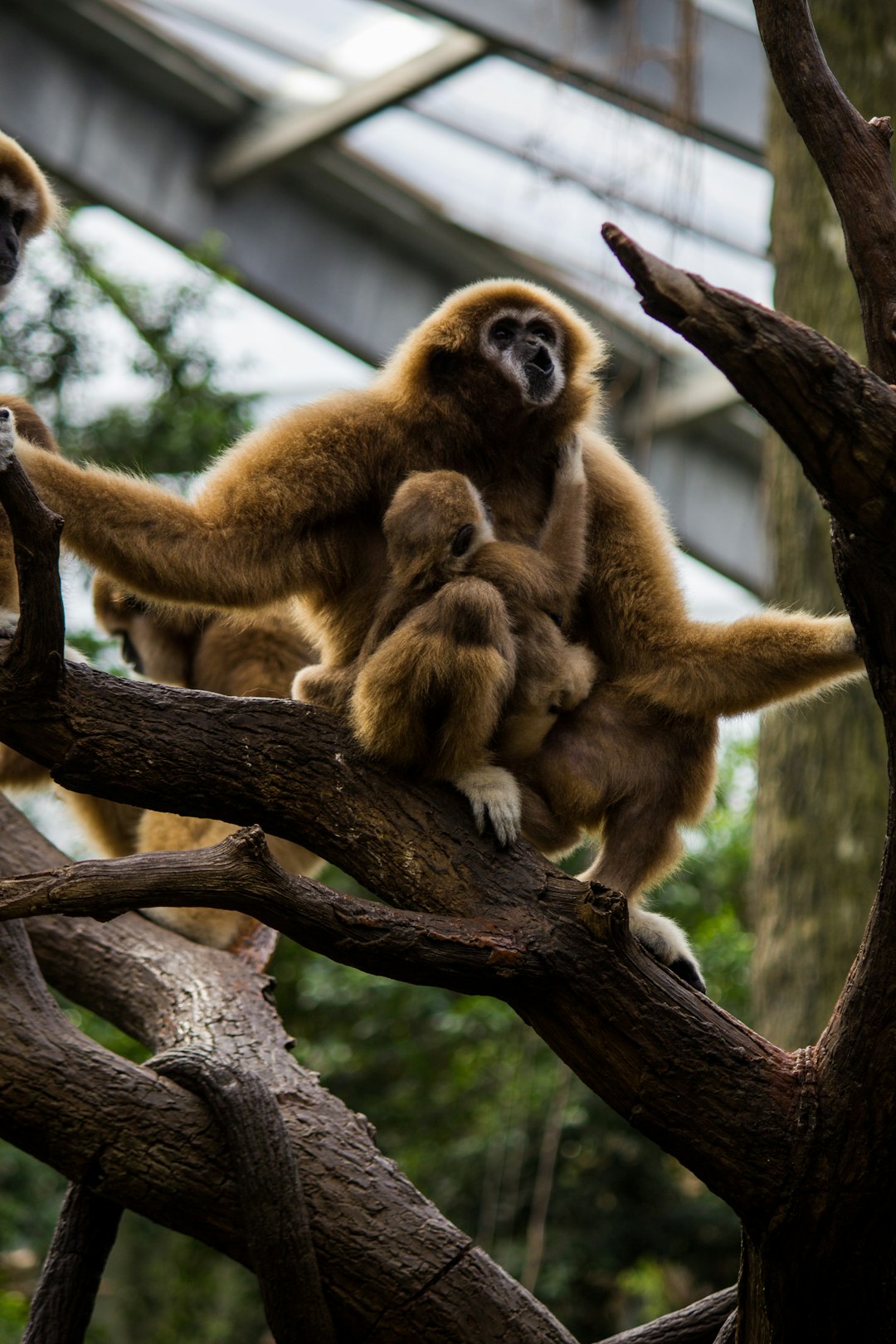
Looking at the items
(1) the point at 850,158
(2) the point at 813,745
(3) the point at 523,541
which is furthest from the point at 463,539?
(2) the point at 813,745

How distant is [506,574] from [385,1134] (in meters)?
6.96

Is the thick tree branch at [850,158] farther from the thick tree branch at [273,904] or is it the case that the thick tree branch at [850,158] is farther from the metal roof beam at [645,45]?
the metal roof beam at [645,45]

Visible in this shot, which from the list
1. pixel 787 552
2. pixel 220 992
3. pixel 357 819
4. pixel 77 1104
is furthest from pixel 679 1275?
pixel 357 819

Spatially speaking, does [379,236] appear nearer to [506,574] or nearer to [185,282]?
[185,282]

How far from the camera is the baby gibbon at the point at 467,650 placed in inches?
157

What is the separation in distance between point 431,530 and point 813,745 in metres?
4.43

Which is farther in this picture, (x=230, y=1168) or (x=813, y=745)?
(x=813, y=745)

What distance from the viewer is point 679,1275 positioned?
36.5 ft

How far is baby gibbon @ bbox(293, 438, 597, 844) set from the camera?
3986mm

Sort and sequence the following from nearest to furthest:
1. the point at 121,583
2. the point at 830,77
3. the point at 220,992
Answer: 1. the point at 830,77
2. the point at 121,583
3. the point at 220,992

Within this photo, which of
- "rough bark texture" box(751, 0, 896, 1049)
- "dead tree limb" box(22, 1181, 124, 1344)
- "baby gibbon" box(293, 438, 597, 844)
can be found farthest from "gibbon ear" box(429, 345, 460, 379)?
"rough bark texture" box(751, 0, 896, 1049)

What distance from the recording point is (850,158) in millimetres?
3291

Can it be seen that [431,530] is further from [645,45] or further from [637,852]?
[645,45]

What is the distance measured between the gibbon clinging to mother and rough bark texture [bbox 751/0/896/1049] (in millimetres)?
3309
